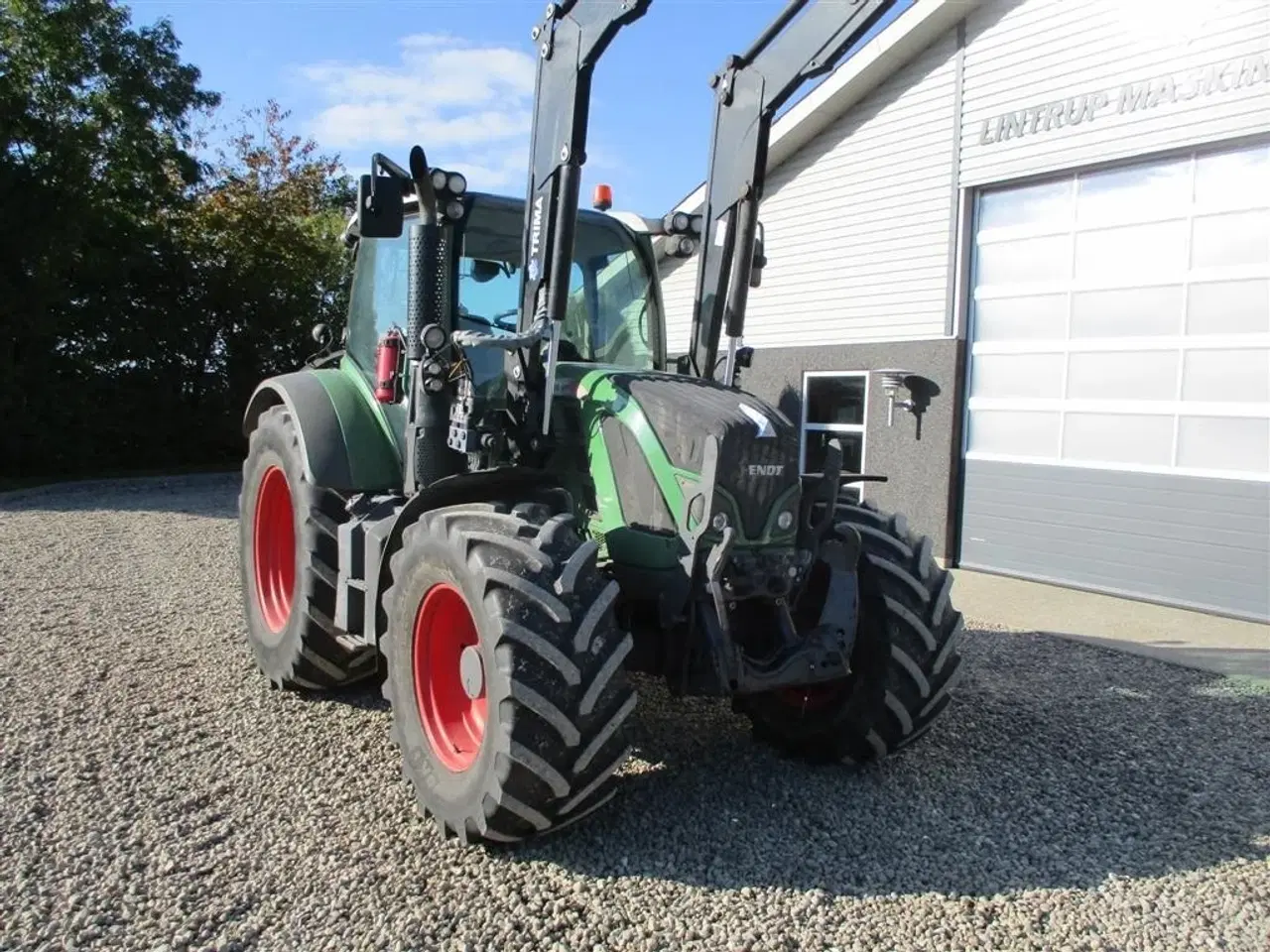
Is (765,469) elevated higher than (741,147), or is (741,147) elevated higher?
(741,147)

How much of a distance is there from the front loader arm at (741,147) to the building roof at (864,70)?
4.86 m

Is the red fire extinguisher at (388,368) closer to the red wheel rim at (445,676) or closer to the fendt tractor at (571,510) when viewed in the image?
the fendt tractor at (571,510)

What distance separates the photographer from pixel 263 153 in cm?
2441

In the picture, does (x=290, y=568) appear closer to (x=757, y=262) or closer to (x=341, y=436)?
(x=341, y=436)

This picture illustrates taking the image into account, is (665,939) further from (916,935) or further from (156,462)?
(156,462)

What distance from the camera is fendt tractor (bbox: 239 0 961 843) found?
3.34 metres

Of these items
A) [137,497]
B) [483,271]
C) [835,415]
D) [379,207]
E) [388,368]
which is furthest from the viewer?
[137,497]

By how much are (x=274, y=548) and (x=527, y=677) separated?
3.07m

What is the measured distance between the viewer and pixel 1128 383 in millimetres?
8695

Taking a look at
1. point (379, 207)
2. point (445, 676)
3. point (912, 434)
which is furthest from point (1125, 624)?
point (379, 207)

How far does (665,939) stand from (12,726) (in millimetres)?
3258

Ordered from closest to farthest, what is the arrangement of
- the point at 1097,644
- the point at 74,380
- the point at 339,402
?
the point at 339,402 → the point at 1097,644 → the point at 74,380

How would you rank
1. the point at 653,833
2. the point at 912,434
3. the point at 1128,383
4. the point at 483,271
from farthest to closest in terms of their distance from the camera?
the point at 912,434 < the point at 1128,383 < the point at 483,271 < the point at 653,833

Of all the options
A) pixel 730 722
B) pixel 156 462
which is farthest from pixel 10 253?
pixel 730 722
